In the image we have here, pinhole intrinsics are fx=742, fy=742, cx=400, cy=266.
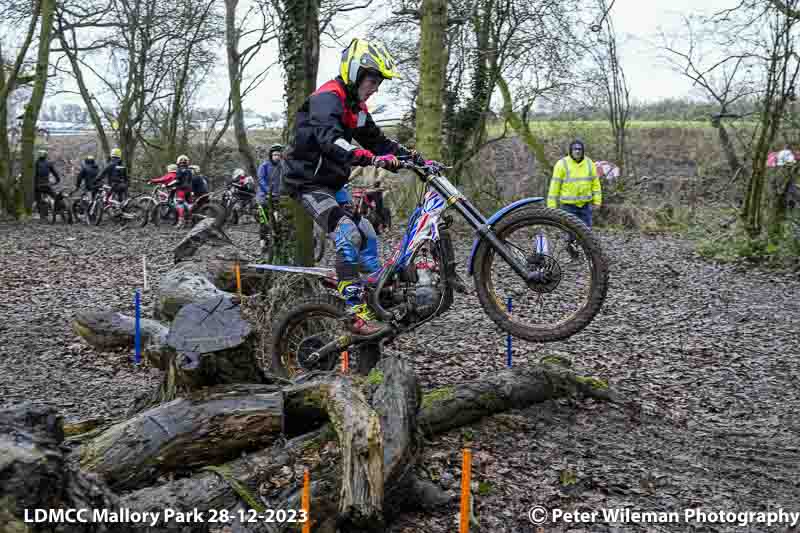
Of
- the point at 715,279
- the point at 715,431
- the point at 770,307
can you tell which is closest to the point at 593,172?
the point at 715,279

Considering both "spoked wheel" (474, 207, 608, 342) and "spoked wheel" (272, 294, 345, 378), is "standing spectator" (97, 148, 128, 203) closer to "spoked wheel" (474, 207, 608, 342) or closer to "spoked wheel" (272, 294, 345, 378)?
"spoked wheel" (272, 294, 345, 378)

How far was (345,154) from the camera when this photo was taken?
484 cm

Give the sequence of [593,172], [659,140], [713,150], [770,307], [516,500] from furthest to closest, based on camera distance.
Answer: [659,140], [713,150], [593,172], [770,307], [516,500]

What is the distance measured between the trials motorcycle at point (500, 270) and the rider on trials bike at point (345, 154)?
14 cm

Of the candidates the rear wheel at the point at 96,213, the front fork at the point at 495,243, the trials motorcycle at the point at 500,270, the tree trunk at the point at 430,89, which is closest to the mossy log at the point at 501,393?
the trials motorcycle at the point at 500,270

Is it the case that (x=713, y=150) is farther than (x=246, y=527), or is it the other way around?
(x=713, y=150)

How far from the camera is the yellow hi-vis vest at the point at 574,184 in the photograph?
37.8 feet

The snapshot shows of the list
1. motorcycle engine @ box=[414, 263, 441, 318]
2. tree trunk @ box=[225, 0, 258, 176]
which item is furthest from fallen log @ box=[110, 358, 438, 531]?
tree trunk @ box=[225, 0, 258, 176]

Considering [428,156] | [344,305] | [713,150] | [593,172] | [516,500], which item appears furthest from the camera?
[713,150]

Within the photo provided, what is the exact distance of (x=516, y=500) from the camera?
4070 millimetres

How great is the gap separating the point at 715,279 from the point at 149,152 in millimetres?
26266

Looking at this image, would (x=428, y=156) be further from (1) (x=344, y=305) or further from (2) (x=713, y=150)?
(2) (x=713, y=150)

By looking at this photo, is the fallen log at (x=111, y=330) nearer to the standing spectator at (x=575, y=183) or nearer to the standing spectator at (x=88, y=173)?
the standing spectator at (x=575, y=183)

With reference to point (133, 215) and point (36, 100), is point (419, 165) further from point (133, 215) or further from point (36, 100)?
point (36, 100)
